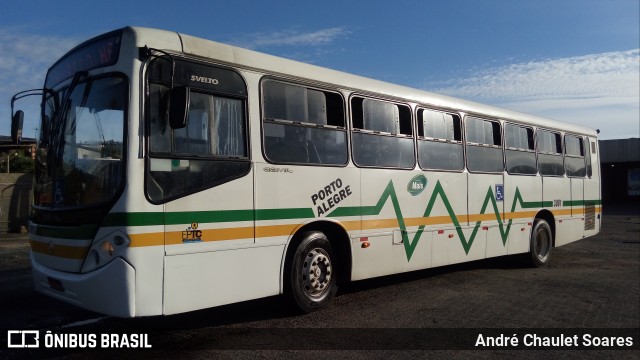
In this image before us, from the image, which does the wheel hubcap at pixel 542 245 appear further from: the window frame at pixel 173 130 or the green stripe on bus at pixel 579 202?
the window frame at pixel 173 130

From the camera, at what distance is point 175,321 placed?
665 centimetres

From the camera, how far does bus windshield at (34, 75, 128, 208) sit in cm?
520

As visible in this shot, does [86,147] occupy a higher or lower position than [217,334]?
higher

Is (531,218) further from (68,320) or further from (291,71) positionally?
(68,320)

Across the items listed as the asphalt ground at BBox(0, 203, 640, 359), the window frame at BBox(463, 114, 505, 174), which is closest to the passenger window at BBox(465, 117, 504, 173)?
the window frame at BBox(463, 114, 505, 174)

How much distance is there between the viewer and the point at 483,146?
32.9 ft

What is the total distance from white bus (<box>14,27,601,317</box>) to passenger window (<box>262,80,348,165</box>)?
0.06ft

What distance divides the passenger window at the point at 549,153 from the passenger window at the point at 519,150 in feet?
1.03

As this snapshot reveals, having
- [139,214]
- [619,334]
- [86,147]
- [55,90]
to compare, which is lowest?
[619,334]

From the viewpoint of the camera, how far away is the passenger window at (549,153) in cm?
1180

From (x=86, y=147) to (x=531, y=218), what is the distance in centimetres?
917

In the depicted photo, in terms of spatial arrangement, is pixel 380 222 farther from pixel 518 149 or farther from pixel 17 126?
pixel 17 126

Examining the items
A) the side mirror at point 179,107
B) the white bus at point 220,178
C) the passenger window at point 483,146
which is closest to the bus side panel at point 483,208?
the passenger window at point 483,146

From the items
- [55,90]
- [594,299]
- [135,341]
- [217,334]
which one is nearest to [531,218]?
[594,299]
